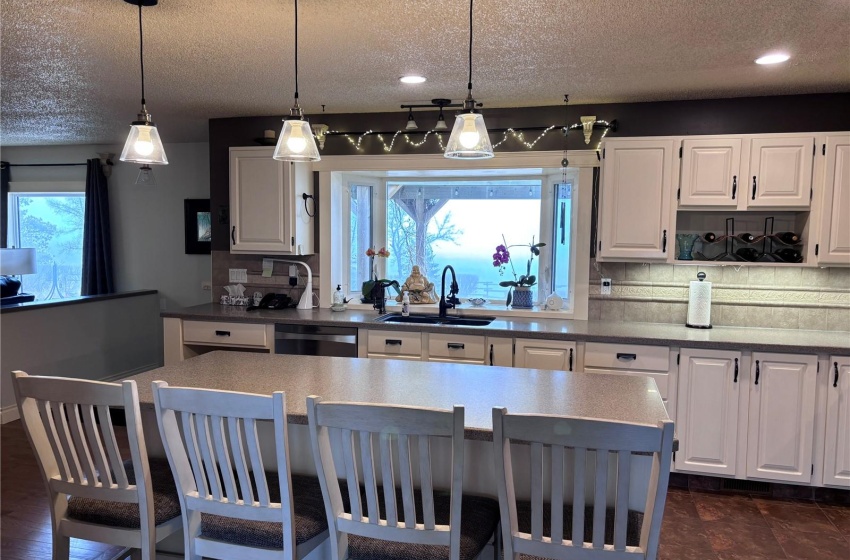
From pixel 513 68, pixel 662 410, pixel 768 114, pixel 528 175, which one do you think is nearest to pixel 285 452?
pixel 662 410

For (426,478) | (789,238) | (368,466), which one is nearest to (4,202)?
(368,466)

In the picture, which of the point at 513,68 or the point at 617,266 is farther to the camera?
the point at 617,266

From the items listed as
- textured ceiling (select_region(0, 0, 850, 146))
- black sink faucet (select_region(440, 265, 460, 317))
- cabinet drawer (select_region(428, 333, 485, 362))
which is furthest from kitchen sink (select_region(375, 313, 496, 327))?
textured ceiling (select_region(0, 0, 850, 146))

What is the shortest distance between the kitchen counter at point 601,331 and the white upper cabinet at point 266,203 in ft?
1.67

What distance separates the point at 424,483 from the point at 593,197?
290cm

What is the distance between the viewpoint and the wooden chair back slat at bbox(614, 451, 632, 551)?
1394 mm

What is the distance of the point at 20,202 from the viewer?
656cm

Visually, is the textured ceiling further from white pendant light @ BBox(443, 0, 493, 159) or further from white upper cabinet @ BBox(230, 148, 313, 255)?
white pendant light @ BBox(443, 0, 493, 159)

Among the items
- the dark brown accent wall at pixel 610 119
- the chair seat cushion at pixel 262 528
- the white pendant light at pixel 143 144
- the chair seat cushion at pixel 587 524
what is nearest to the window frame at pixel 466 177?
the dark brown accent wall at pixel 610 119

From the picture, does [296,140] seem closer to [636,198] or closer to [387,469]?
[387,469]

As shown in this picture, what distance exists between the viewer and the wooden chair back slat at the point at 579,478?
1385 millimetres

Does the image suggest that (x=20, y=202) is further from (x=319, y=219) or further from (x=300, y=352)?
(x=300, y=352)

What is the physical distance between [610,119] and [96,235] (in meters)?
5.15

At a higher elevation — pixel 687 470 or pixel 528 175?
pixel 528 175
